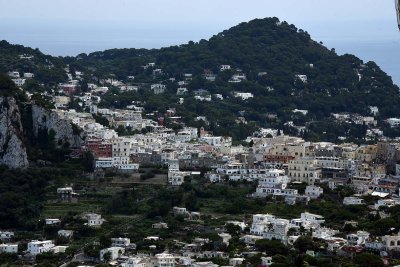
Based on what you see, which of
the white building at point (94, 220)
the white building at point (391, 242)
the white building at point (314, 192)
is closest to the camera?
the white building at point (391, 242)

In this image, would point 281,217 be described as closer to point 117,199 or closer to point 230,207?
point 230,207

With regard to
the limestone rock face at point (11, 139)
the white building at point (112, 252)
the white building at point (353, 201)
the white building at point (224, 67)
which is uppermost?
the white building at point (224, 67)

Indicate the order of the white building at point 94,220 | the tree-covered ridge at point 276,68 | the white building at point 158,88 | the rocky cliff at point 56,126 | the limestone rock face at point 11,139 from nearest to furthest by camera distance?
the white building at point 94,220
the limestone rock face at point 11,139
the rocky cliff at point 56,126
the white building at point 158,88
the tree-covered ridge at point 276,68

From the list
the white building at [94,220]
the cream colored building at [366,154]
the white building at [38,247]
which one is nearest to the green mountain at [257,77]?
the cream colored building at [366,154]

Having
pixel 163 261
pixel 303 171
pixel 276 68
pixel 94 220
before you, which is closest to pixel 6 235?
pixel 94 220

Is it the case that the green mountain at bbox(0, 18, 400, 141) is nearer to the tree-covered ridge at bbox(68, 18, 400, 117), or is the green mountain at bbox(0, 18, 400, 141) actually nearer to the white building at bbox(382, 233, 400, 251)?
the tree-covered ridge at bbox(68, 18, 400, 117)

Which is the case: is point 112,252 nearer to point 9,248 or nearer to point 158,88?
point 9,248

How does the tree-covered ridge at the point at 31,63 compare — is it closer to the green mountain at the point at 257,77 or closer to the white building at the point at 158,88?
the green mountain at the point at 257,77

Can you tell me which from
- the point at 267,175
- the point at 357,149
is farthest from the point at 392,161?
the point at 267,175

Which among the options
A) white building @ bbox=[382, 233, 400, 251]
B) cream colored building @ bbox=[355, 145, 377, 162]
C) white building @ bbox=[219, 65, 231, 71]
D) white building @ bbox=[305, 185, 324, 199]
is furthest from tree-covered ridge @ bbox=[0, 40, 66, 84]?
white building @ bbox=[382, 233, 400, 251]
